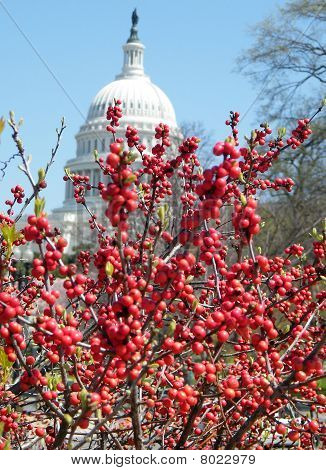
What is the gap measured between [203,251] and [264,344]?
51 centimetres

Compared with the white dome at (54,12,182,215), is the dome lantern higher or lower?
higher

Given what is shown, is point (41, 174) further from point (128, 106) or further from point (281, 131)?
point (128, 106)

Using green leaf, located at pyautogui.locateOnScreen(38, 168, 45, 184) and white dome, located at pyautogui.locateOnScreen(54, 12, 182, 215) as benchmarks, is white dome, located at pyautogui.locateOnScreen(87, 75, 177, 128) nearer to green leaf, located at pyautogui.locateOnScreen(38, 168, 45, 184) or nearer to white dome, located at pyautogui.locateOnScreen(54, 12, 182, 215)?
white dome, located at pyautogui.locateOnScreen(54, 12, 182, 215)

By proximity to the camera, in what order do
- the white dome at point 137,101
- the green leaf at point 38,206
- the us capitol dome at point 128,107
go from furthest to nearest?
the white dome at point 137,101
the us capitol dome at point 128,107
the green leaf at point 38,206

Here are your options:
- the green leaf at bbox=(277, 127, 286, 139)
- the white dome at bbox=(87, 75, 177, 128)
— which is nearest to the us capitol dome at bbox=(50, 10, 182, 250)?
the white dome at bbox=(87, 75, 177, 128)

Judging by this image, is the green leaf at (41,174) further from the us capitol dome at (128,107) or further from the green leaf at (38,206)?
the us capitol dome at (128,107)

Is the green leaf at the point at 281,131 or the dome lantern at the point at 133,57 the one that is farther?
the dome lantern at the point at 133,57

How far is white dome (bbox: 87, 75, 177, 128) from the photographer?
95562 millimetres

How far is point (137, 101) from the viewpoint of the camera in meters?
99.3

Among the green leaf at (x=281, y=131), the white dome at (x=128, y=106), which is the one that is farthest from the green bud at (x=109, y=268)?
the white dome at (x=128, y=106)

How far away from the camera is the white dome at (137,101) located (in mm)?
95562

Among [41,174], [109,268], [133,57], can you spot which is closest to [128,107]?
[133,57]
